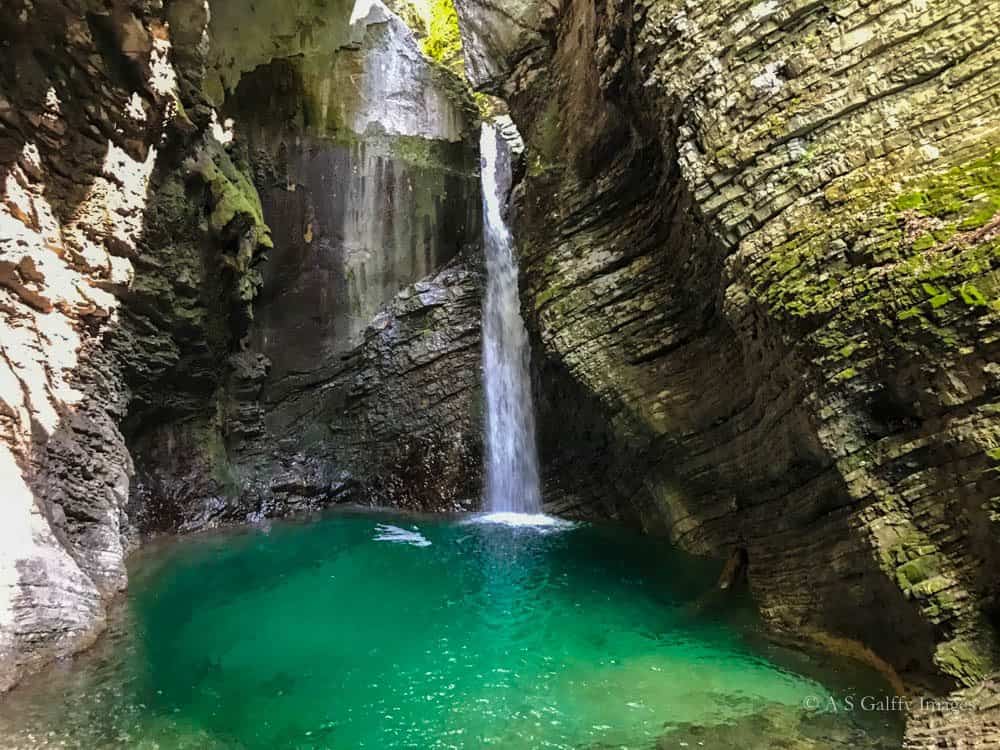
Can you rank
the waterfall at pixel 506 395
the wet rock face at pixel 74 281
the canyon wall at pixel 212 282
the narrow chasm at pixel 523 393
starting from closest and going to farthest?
1. the narrow chasm at pixel 523 393
2. the wet rock face at pixel 74 281
3. the canyon wall at pixel 212 282
4. the waterfall at pixel 506 395

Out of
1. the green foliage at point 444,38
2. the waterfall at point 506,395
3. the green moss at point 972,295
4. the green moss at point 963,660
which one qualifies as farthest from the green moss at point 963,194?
the green foliage at point 444,38

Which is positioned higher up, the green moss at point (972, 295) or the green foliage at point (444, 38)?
the green foliage at point (444, 38)

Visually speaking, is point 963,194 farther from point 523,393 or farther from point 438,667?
point 523,393

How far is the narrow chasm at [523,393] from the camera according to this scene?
530cm

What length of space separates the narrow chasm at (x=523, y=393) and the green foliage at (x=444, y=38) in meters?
5.51

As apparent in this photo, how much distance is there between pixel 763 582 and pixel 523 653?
128 inches

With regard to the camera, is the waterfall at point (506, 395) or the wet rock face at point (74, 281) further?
the waterfall at point (506, 395)

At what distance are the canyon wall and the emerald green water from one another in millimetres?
1057

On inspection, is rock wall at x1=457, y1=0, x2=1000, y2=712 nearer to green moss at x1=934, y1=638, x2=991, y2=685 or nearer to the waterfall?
green moss at x1=934, y1=638, x2=991, y2=685

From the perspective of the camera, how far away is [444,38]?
2306 centimetres

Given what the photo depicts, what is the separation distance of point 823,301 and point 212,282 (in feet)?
36.9

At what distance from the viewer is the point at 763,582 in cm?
802

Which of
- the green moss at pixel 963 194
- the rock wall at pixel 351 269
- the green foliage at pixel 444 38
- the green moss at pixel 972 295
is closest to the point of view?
the green moss at pixel 972 295

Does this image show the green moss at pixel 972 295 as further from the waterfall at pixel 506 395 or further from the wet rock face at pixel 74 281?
the waterfall at pixel 506 395
